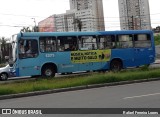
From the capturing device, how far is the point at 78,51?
77.0ft

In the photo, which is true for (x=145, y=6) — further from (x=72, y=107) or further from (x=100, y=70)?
(x=72, y=107)

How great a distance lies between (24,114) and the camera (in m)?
9.00

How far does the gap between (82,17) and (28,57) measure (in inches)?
1819

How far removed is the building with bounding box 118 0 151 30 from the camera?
73.1 meters

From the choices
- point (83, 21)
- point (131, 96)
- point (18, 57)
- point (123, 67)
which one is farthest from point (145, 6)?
point (131, 96)

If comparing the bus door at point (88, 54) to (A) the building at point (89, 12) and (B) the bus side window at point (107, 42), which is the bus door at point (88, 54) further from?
(A) the building at point (89, 12)

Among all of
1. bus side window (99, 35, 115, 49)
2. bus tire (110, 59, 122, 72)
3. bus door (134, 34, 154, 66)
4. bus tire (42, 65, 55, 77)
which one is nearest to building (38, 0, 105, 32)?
bus door (134, 34, 154, 66)

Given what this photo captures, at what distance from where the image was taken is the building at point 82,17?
2463 inches

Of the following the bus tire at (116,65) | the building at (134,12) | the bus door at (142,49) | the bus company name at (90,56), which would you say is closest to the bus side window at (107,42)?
the bus company name at (90,56)

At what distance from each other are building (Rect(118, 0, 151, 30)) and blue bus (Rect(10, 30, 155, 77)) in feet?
146

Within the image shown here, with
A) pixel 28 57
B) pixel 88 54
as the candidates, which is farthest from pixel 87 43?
pixel 28 57

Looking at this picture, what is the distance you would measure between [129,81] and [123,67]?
8.36m

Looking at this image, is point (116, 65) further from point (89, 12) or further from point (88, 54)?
point (89, 12)

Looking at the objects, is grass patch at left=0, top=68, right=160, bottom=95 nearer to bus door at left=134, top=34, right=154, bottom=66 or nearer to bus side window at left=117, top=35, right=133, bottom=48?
bus side window at left=117, top=35, right=133, bottom=48
